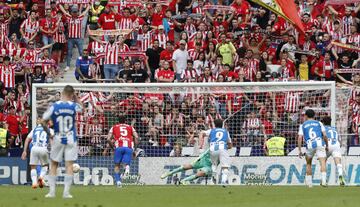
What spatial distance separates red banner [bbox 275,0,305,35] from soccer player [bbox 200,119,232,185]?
18.3ft

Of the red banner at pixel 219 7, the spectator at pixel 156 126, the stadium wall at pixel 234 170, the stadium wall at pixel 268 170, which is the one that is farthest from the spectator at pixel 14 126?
the red banner at pixel 219 7

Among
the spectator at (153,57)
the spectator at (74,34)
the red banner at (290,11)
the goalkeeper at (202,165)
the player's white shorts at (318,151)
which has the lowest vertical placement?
the goalkeeper at (202,165)

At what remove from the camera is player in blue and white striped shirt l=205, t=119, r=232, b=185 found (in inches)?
1249

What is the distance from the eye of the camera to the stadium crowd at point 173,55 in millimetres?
34688

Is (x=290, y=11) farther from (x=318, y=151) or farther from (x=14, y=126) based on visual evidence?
(x=14, y=126)

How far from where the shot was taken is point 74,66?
133 feet

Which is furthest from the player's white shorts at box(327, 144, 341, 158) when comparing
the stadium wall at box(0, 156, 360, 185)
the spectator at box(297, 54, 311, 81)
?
the spectator at box(297, 54, 311, 81)

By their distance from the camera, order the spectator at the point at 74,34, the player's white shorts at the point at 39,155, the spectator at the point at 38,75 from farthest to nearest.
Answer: the spectator at the point at 74,34 → the spectator at the point at 38,75 → the player's white shorts at the point at 39,155

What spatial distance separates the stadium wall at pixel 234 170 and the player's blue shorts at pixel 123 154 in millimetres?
1540

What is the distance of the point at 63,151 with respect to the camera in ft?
77.6

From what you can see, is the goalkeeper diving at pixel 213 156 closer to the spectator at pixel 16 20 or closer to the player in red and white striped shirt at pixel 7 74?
the player in red and white striped shirt at pixel 7 74

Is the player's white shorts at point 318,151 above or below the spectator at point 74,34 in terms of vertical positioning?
below

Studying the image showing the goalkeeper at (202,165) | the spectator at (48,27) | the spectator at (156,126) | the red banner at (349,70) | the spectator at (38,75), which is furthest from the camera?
the spectator at (48,27)

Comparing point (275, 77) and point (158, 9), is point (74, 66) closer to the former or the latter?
point (158, 9)
